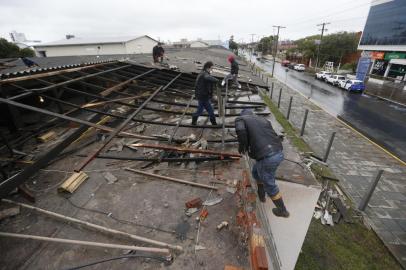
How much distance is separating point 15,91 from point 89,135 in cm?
215

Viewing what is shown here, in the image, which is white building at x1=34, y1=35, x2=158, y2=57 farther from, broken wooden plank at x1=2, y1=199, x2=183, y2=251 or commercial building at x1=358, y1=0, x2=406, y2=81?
commercial building at x1=358, y1=0, x2=406, y2=81

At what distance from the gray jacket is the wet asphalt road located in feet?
36.7

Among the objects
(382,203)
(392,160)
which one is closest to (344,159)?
(392,160)

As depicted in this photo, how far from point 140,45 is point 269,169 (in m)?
38.2

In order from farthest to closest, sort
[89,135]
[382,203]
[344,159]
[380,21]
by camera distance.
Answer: [380,21] < [344,159] < [382,203] < [89,135]

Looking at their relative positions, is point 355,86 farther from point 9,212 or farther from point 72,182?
point 9,212

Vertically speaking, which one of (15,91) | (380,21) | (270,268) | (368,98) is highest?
(380,21)

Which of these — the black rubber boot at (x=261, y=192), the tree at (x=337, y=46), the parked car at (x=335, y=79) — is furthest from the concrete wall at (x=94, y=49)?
the tree at (x=337, y=46)

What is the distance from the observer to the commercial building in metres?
29.0

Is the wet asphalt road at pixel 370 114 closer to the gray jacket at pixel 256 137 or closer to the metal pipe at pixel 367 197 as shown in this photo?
the metal pipe at pixel 367 197

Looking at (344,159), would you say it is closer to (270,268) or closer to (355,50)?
(270,268)

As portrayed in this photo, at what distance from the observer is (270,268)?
2787 mm

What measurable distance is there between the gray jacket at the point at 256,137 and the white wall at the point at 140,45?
34.4 m

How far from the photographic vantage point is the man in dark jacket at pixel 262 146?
3461mm
